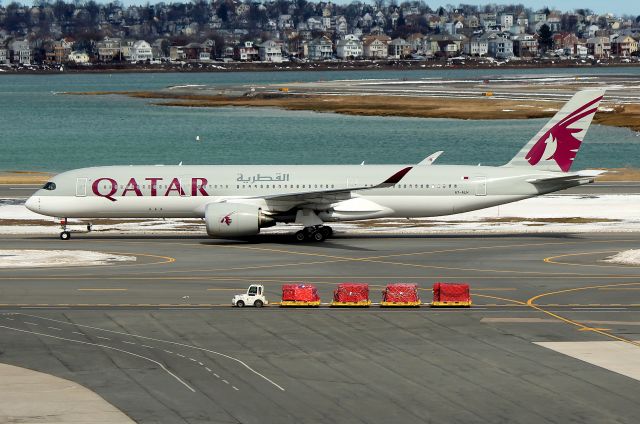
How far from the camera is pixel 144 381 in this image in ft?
125

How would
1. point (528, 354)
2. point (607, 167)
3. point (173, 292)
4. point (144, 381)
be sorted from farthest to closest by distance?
point (607, 167), point (173, 292), point (528, 354), point (144, 381)

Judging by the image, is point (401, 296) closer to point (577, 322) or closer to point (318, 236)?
point (577, 322)

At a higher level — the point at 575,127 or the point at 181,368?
the point at 575,127

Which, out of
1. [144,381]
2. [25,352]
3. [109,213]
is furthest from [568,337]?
[109,213]

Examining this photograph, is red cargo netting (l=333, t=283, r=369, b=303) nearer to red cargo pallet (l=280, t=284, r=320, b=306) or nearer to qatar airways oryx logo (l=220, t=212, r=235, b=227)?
red cargo pallet (l=280, t=284, r=320, b=306)

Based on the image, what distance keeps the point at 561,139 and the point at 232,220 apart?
1997 centimetres

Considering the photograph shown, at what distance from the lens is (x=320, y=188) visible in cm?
7125

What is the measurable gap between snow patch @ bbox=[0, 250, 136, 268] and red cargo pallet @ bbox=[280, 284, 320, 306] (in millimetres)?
15525

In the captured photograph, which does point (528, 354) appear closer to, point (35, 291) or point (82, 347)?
point (82, 347)

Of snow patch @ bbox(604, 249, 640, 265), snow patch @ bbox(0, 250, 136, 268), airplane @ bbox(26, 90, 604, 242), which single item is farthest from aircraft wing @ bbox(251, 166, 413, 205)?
snow patch @ bbox(604, 249, 640, 265)

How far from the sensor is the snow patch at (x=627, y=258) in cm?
6175

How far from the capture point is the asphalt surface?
94481 mm

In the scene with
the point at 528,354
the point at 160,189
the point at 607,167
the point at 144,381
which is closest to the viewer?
the point at 144,381

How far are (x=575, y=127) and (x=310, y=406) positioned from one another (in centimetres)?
4139
